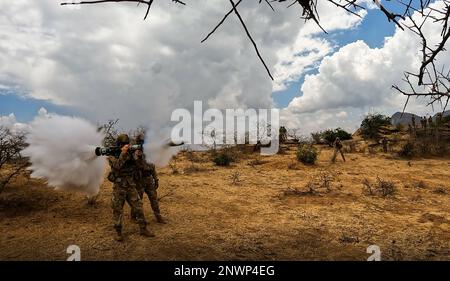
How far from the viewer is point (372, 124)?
30984 mm

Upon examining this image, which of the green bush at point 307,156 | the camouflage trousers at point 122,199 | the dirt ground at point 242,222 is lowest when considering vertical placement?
the dirt ground at point 242,222

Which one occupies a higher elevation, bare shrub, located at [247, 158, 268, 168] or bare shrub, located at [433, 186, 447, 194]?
bare shrub, located at [247, 158, 268, 168]

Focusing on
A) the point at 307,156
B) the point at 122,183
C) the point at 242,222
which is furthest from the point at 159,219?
the point at 307,156

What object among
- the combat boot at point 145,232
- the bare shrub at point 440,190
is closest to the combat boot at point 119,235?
the combat boot at point 145,232

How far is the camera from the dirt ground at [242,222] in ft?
23.0

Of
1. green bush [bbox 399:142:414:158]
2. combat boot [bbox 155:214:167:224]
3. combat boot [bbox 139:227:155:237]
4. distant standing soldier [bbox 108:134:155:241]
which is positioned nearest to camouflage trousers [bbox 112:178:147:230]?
distant standing soldier [bbox 108:134:155:241]

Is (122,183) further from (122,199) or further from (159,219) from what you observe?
(159,219)

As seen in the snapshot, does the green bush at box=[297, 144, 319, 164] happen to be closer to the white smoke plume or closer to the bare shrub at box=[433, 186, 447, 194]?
the bare shrub at box=[433, 186, 447, 194]

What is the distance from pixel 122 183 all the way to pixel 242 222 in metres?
2.98

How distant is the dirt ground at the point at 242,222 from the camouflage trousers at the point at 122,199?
0.41 m

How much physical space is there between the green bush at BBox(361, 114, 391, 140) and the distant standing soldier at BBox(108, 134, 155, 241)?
25383mm

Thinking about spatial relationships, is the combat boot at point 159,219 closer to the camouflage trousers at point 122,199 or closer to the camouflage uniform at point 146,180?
the camouflage uniform at point 146,180

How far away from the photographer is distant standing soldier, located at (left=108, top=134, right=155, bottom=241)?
7230mm
